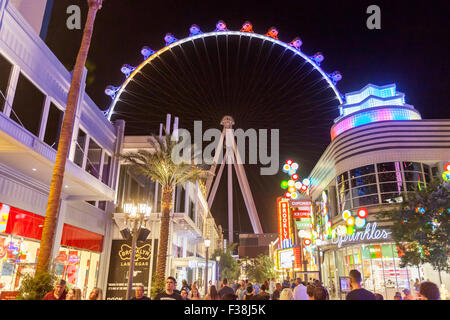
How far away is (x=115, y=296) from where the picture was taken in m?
24.2

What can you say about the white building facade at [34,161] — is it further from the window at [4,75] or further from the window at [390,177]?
the window at [390,177]

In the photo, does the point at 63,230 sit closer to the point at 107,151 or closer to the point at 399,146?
the point at 107,151

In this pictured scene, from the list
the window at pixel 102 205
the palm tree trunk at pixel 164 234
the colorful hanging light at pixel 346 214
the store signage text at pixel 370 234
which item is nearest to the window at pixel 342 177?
the colorful hanging light at pixel 346 214

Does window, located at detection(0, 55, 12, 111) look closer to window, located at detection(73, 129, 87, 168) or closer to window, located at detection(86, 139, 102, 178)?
window, located at detection(73, 129, 87, 168)

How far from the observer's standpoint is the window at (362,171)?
2964 cm

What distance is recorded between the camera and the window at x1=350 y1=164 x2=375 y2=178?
29.6m

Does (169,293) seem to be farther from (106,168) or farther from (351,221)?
(351,221)

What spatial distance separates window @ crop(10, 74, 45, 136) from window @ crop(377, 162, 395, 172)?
2545cm

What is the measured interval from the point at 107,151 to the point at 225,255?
1844 inches

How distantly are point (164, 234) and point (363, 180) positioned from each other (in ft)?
61.0

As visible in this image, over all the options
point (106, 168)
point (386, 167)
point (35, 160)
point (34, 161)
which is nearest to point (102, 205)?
point (106, 168)

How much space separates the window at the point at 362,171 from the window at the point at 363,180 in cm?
36

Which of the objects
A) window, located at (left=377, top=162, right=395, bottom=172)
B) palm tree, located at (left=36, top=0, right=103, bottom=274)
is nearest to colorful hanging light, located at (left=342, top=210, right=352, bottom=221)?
window, located at (left=377, top=162, right=395, bottom=172)

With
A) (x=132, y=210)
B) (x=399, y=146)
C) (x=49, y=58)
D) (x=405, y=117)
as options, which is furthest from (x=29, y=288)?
(x=405, y=117)
